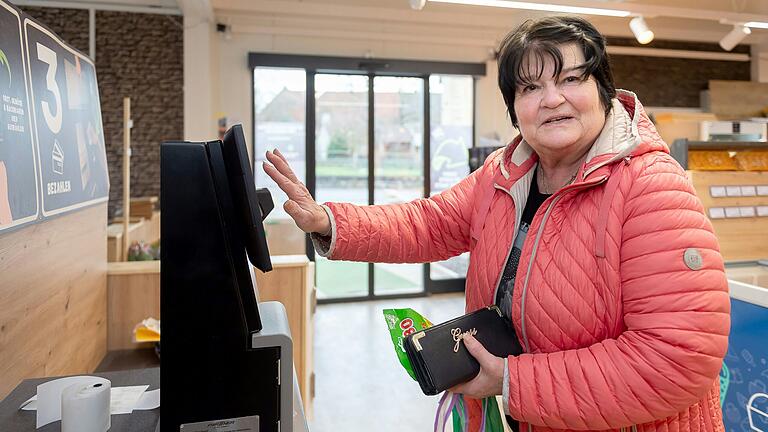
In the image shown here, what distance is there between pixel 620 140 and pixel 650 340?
406 millimetres

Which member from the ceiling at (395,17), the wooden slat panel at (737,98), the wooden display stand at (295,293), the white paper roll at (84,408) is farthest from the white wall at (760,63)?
the white paper roll at (84,408)

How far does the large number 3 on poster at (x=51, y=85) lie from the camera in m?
1.59

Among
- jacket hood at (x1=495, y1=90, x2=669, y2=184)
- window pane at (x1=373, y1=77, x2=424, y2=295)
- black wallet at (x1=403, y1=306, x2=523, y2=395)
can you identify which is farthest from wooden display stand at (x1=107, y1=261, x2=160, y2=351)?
window pane at (x1=373, y1=77, x2=424, y2=295)

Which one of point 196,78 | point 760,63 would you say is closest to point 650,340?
point 196,78

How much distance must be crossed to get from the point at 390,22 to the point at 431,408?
4.48 m

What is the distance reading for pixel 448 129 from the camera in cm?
668

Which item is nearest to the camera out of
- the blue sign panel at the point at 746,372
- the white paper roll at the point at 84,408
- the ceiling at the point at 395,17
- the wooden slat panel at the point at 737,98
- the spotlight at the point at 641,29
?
the white paper roll at the point at 84,408

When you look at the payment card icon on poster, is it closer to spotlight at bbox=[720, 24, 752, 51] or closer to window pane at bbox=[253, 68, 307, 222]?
window pane at bbox=[253, 68, 307, 222]

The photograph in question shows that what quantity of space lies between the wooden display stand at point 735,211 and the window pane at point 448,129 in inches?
154

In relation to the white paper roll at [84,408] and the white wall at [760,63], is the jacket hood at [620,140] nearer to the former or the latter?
the white paper roll at [84,408]

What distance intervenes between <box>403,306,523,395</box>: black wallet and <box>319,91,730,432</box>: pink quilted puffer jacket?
49 millimetres

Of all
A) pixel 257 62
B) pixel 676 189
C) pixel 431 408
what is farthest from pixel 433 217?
pixel 257 62

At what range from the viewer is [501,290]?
118cm

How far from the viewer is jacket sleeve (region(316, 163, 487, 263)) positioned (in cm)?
134
